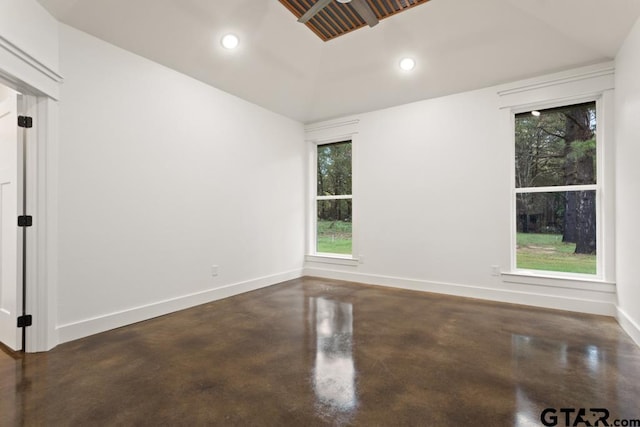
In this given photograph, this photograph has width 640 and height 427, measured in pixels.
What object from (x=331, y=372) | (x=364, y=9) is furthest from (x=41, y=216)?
(x=364, y=9)

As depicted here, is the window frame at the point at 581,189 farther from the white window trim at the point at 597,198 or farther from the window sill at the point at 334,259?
the window sill at the point at 334,259

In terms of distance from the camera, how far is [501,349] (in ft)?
8.04

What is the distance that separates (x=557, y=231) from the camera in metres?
3.62

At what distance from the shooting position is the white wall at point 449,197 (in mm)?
3525

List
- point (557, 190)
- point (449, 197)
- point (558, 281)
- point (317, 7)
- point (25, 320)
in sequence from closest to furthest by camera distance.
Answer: point (25, 320)
point (317, 7)
point (558, 281)
point (557, 190)
point (449, 197)

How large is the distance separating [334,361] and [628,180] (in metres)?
3.14

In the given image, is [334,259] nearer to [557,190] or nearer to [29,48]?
[557,190]

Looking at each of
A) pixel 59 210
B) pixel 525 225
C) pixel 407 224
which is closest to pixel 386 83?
pixel 407 224

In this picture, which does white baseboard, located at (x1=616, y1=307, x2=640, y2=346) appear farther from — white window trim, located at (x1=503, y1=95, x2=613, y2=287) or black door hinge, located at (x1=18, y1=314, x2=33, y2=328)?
black door hinge, located at (x1=18, y1=314, x2=33, y2=328)

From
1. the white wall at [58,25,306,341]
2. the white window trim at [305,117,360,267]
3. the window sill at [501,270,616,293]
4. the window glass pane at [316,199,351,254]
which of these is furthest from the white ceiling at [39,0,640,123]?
the window sill at [501,270,616,293]

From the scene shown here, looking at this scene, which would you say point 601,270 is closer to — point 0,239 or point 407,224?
point 407,224

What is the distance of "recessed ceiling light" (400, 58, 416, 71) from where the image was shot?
12.2 feet

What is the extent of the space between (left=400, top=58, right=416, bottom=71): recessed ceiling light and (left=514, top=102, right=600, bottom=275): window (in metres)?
1.55

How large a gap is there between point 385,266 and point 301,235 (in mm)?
1640
